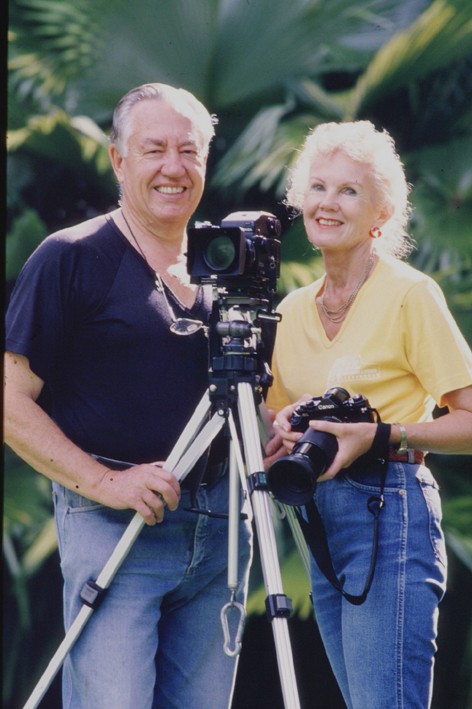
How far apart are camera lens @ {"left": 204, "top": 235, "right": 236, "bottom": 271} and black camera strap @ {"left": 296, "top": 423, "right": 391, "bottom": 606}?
37cm

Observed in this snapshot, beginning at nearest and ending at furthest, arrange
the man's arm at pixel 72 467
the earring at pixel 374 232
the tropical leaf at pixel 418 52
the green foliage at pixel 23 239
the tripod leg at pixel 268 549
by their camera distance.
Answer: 1. the tripod leg at pixel 268 549
2. the man's arm at pixel 72 467
3. the earring at pixel 374 232
4. the tropical leaf at pixel 418 52
5. the green foliage at pixel 23 239

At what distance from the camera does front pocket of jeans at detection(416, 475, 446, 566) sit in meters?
1.90

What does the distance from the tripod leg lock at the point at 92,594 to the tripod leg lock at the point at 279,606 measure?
1.11 feet

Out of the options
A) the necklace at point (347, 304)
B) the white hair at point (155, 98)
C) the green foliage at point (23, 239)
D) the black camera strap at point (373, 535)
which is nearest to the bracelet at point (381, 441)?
the black camera strap at point (373, 535)

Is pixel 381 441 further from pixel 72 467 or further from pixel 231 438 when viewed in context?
pixel 72 467

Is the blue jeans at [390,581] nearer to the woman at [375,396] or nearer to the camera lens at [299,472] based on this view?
the woman at [375,396]

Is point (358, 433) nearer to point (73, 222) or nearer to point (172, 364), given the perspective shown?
point (172, 364)

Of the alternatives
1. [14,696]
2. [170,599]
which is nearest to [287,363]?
[170,599]

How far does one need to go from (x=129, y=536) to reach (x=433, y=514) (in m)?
0.51

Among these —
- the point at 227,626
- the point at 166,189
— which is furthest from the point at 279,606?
the point at 166,189

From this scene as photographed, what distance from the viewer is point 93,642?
1993 mm

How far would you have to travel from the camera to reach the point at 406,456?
1.93m

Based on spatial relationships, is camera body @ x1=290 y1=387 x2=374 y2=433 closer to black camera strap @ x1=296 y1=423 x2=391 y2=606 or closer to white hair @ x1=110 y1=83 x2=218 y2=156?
black camera strap @ x1=296 y1=423 x2=391 y2=606

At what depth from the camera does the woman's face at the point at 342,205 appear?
204 cm
